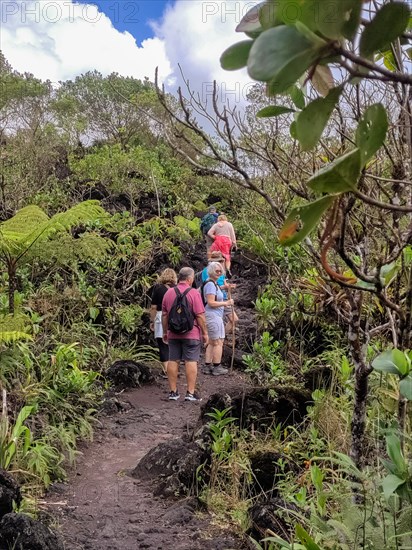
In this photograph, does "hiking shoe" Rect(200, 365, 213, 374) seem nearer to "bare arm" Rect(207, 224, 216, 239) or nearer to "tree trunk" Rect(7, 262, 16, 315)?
"tree trunk" Rect(7, 262, 16, 315)

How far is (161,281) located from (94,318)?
1.39 m

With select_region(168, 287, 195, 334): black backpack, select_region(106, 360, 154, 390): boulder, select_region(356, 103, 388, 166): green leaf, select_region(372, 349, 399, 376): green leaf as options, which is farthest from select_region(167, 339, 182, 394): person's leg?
select_region(356, 103, 388, 166): green leaf

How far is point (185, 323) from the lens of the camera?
6.15 metres

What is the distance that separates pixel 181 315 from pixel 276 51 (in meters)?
5.63

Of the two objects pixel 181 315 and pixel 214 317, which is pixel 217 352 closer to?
pixel 214 317

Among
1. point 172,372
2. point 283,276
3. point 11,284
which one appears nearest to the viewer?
point 11,284

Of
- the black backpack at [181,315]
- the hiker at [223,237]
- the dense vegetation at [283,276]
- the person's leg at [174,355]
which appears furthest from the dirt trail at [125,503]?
the hiker at [223,237]

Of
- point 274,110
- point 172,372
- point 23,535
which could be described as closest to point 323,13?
point 274,110

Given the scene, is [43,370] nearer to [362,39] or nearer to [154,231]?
[154,231]

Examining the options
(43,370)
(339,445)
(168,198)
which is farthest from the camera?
(168,198)

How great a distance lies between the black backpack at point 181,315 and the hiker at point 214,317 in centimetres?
86

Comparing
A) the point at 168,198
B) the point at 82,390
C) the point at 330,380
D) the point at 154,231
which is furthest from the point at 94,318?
the point at 168,198

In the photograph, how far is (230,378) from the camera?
7.49 meters

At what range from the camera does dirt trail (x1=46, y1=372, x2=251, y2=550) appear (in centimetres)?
347
